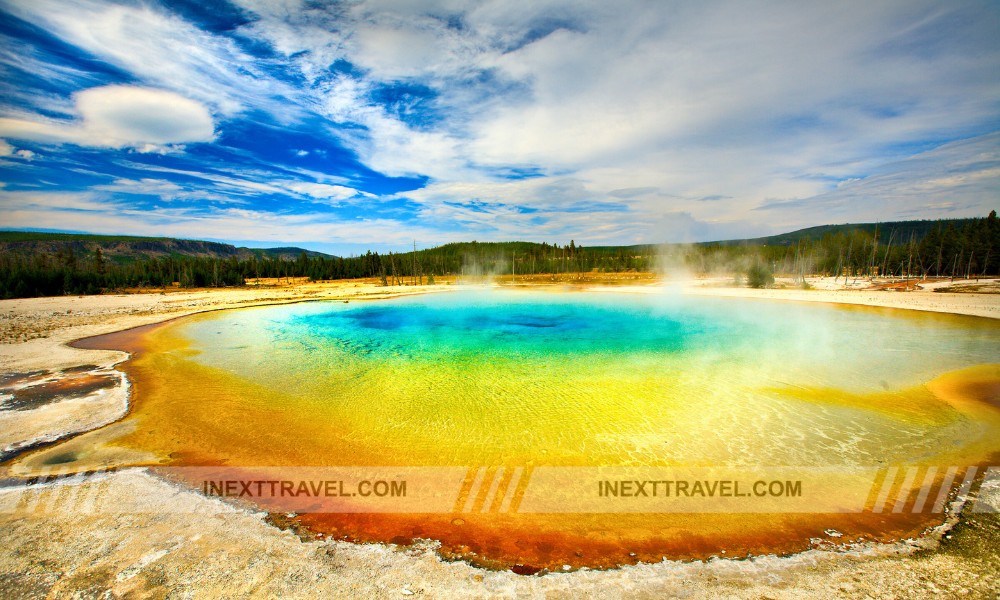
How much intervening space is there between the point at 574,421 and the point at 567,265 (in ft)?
276

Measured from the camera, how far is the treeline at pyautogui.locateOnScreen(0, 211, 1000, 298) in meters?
45.6

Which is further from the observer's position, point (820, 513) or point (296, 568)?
point (820, 513)

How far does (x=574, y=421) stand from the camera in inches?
317

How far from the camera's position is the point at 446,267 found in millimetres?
97188

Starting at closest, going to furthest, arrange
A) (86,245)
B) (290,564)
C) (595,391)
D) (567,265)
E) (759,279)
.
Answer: (290,564)
(595,391)
(759,279)
(567,265)
(86,245)

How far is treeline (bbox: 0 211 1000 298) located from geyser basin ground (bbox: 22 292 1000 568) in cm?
3844

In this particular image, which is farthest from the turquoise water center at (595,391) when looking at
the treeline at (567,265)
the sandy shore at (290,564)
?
the treeline at (567,265)

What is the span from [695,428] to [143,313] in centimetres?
3448

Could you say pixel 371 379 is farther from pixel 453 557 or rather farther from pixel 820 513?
pixel 820 513

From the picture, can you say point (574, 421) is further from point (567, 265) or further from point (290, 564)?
point (567, 265)

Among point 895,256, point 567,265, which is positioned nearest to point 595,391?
point 895,256

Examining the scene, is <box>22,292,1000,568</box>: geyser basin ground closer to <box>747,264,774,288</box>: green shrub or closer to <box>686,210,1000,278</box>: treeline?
<box>747,264,774,288</box>: green shrub

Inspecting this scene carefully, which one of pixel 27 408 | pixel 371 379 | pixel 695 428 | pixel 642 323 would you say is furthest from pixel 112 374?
pixel 642 323

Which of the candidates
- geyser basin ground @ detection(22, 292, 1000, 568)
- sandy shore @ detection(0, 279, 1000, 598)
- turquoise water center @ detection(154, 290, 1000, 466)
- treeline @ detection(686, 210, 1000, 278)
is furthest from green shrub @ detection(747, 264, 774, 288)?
sandy shore @ detection(0, 279, 1000, 598)
